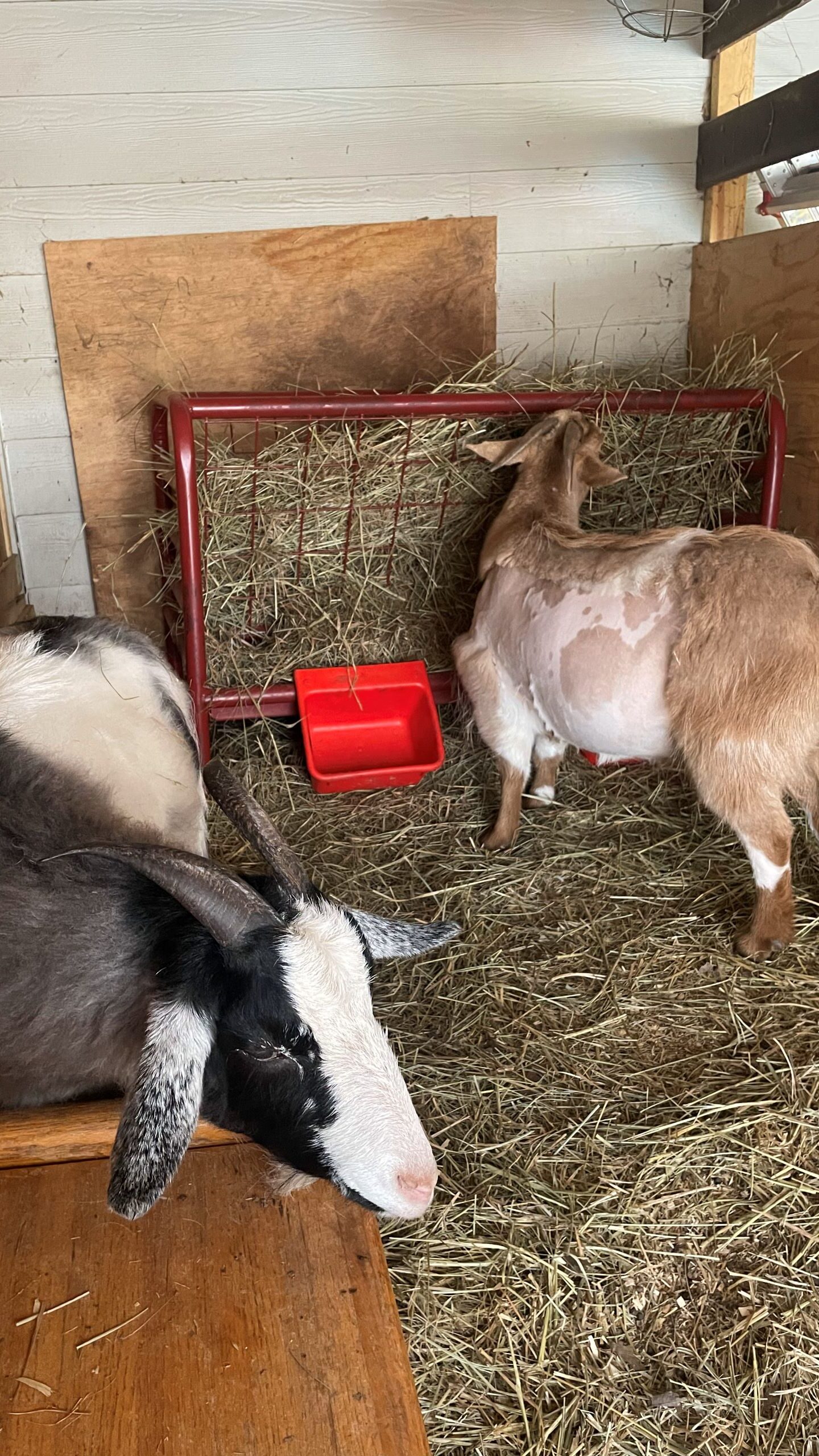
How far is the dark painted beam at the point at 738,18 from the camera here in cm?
364

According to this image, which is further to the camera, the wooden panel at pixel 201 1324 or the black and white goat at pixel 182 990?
the black and white goat at pixel 182 990

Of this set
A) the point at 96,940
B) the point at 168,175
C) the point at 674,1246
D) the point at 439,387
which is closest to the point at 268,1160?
the point at 96,940

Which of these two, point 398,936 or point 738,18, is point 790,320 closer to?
point 738,18

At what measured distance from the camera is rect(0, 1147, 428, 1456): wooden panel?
1474mm

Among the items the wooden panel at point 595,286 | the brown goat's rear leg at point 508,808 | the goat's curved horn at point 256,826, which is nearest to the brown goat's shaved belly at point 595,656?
the brown goat's rear leg at point 508,808

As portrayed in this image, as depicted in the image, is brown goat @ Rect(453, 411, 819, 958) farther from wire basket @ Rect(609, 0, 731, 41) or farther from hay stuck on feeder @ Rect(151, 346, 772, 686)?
wire basket @ Rect(609, 0, 731, 41)

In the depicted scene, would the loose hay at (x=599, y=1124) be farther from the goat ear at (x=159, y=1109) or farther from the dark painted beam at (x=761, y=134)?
the dark painted beam at (x=761, y=134)

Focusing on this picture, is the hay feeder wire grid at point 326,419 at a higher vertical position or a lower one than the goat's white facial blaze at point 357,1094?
higher

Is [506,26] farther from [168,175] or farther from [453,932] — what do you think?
[453,932]

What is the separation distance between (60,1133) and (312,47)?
404cm

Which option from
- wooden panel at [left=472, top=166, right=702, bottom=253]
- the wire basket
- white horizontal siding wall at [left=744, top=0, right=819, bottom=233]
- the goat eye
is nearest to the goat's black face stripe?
the goat eye

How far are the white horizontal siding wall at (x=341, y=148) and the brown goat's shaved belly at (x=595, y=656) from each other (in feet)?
6.32

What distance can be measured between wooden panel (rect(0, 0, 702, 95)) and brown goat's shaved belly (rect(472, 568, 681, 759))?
7.64 feet

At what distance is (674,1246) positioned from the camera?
209 centimetres
